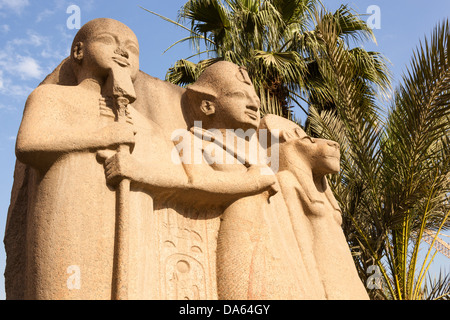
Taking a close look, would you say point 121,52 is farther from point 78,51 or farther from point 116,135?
point 116,135

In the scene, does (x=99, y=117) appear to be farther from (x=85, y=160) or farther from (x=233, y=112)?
(x=233, y=112)

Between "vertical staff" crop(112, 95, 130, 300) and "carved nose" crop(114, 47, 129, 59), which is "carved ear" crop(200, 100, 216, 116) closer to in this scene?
"carved nose" crop(114, 47, 129, 59)

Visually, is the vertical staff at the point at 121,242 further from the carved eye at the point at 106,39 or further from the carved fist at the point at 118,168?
the carved eye at the point at 106,39

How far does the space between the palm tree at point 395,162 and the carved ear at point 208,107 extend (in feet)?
8.83

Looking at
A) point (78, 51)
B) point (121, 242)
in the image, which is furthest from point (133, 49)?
point (121, 242)

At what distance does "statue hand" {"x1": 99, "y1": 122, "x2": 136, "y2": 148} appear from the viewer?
3.49 m

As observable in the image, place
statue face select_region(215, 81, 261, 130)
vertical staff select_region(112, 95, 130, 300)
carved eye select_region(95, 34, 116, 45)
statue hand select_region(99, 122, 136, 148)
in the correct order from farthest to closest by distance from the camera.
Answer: statue face select_region(215, 81, 261, 130) < carved eye select_region(95, 34, 116, 45) < statue hand select_region(99, 122, 136, 148) < vertical staff select_region(112, 95, 130, 300)

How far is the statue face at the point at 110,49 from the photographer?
13.0 ft

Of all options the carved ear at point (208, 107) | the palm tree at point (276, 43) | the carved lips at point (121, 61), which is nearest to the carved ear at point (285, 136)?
the carved ear at point (208, 107)

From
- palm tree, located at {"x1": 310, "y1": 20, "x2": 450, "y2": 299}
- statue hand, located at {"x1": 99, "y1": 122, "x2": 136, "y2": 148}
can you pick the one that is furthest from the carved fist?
palm tree, located at {"x1": 310, "y1": 20, "x2": 450, "y2": 299}

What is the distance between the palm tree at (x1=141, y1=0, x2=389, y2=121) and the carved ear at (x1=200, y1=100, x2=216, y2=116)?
4.75 m

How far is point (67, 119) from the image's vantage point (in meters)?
3.65

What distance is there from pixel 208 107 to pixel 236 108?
0.24 metres

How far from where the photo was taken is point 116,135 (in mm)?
3512
